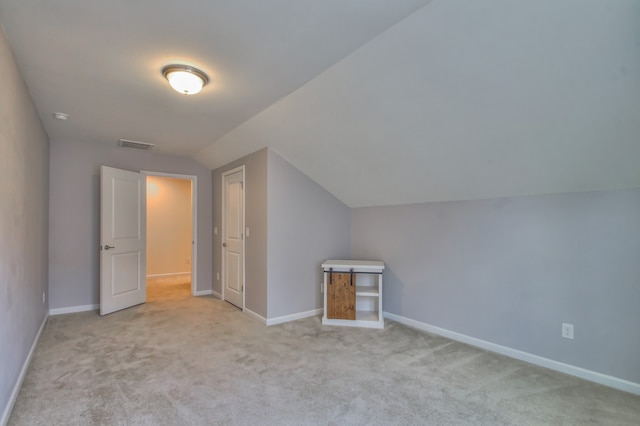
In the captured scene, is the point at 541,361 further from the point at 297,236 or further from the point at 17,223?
the point at 17,223

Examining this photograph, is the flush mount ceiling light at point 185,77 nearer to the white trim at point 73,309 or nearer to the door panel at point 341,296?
the door panel at point 341,296

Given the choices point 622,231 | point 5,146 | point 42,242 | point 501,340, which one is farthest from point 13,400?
point 622,231

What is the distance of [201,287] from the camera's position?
210 inches

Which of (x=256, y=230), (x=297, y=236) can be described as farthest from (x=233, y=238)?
(x=297, y=236)

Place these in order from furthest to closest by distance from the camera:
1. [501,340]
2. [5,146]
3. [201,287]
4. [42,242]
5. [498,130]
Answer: [201,287] < [42,242] < [501,340] < [498,130] < [5,146]

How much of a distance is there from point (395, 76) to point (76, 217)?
451 centimetres

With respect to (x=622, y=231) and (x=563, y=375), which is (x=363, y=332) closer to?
(x=563, y=375)

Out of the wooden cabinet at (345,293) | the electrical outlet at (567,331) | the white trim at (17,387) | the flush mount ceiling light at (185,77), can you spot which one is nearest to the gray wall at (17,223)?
the white trim at (17,387)

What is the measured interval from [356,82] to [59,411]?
9.78ft

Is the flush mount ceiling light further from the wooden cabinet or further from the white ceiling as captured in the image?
the wooden cabinet

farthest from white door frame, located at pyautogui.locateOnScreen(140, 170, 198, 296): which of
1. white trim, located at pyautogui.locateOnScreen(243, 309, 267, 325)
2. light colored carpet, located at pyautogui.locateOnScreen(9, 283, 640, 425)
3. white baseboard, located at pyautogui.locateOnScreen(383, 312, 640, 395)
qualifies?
white baseboard, located at pyautogui.locateOnScreen(383, 312, 640, 395)

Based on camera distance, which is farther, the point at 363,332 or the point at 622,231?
the point at 363,332

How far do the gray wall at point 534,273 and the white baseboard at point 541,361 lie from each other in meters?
0.04

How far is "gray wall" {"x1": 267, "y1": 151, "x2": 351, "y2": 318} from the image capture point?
12.7 feet
